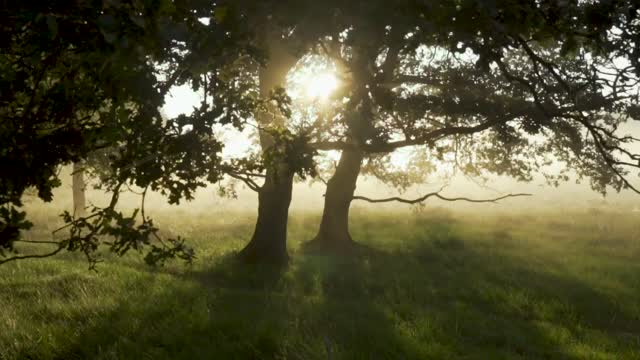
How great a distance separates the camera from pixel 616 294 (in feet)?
43.7

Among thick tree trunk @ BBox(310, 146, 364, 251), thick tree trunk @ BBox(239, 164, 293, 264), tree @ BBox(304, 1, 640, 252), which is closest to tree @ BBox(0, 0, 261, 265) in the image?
tree @ BBox(304, 1, 640, 252)

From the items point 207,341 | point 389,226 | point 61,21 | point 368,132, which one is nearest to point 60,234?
point 389,226

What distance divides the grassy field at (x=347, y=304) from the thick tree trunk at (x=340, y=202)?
1.09 m

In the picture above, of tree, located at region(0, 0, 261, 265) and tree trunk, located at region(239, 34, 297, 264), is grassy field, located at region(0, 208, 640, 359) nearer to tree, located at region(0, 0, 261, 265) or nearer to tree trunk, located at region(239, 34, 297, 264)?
tree trunk, located at region(239, 34, 297, 264)

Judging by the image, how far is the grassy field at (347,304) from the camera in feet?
25.3

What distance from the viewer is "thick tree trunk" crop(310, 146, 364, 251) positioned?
61.6 ft

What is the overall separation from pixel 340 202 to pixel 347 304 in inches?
326

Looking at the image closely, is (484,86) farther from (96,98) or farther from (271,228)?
(96,98)

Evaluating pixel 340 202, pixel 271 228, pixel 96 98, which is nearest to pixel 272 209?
pixel 271 228

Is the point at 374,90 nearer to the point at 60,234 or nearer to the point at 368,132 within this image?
the point at 368,132

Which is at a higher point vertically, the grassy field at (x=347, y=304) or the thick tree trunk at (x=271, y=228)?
the thick tree trunk at (x=271, y=228)

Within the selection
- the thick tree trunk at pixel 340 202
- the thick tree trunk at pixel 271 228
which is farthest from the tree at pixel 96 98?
the thick tree trunk at pixel 340 202

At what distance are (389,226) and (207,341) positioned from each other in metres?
16.4

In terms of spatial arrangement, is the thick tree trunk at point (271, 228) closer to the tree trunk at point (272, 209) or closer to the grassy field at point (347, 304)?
the tree trunk at point (272, 209)
